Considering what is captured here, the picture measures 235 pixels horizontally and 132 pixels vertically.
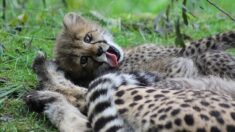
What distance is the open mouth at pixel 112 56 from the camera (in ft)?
16.5

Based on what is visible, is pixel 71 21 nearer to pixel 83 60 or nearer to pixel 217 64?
pixel 83 60

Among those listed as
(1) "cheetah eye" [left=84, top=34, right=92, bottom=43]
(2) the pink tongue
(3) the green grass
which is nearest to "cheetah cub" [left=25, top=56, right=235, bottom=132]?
(3) the green grass

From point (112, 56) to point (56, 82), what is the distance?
0.65 metres

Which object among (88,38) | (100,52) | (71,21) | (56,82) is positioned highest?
(71,21)

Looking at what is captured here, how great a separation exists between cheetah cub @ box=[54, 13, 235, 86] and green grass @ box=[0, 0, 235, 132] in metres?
0.34

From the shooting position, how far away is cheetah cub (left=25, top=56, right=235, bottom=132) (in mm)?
3291

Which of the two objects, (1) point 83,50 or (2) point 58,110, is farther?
(1) point 83,50

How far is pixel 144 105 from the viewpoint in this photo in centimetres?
362

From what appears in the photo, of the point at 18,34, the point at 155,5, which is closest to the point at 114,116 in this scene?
the point at 18,34

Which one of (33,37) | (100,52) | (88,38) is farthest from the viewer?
(33,37)

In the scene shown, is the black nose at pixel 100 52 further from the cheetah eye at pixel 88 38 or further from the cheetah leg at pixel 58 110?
the cheetah leg at pixel 58 110

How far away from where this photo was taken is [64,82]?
4.62 metres

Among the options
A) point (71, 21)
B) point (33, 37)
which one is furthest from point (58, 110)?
point (33, 37)

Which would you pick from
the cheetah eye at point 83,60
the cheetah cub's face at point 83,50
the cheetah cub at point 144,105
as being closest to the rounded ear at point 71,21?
the cheetah cub's face at point 83,50
